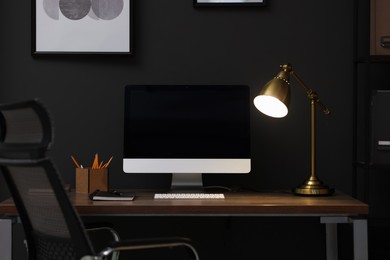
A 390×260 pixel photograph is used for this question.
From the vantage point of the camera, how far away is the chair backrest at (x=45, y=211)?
1815 millimetres

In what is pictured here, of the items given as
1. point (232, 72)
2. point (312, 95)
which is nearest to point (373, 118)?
point (312, 95)

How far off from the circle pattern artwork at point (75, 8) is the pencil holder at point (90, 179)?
0.78m

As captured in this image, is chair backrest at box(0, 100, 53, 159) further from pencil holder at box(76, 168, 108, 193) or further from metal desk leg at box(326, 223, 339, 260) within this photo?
metal desk leg at box(326, 223, 339, 260)

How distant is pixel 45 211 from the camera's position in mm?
1952

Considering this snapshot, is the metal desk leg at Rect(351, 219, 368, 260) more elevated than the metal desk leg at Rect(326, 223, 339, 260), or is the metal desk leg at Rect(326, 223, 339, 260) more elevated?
the metal desk leg at Rect(351, 219, 368, 260)

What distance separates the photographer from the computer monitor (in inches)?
110

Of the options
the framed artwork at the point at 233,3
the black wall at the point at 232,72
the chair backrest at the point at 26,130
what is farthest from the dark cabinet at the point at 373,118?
the chair backrest at the point at 26,130

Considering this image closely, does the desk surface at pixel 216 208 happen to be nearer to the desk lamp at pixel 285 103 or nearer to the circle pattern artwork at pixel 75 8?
the desk lamp at pixel 285 103

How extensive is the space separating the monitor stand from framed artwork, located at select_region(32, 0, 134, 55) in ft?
2.20

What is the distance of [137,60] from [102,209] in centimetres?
95

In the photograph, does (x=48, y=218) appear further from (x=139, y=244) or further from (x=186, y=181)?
(x=186, y=181)

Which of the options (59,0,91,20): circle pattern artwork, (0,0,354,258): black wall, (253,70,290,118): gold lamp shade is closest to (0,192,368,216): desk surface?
(253,70,290,118): gold lamp shade

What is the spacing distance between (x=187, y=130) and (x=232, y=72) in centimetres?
44

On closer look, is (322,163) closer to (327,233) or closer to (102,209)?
(327,233)
